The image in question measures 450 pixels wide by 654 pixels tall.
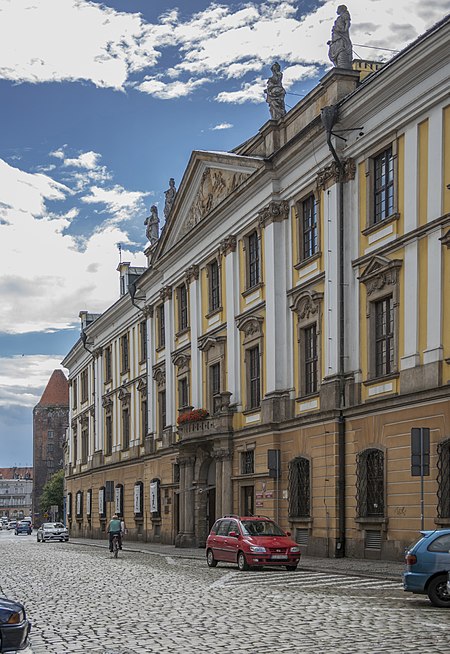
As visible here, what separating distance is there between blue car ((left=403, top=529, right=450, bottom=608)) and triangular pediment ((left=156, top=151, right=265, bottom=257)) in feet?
75.7

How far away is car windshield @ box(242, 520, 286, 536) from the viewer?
2844 cm

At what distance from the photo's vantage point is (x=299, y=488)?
35750mm

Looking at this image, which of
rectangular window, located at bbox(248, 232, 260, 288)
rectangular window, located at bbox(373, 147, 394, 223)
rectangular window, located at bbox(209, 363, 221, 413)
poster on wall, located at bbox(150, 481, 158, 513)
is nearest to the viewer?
rectangular window, located at bbox(373, 147, 394, 223)

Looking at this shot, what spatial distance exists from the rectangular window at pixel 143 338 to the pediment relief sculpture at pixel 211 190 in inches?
445

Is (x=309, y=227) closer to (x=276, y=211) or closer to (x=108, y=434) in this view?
(x=276, y=211)

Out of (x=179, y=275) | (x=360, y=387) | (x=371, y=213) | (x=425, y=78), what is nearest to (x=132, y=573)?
(x=360, y=387)

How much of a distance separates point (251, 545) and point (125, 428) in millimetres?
36019

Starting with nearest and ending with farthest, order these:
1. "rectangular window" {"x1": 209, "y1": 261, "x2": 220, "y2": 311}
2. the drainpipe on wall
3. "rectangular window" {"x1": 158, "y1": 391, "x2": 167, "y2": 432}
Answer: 1. the drainpipe on wall
2. "rectangular window" {"x1": 209, "y1": 261, "x2": 220, "y2": 311}
3. "rectangular window" {"x1": 158, "y1": 391, "x2": 167, "y2": 432}

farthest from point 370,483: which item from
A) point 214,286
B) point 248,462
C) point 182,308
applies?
point 182,308

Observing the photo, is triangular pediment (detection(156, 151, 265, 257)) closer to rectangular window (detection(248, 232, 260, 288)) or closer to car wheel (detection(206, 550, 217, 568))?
rectangular window (detection(248, 232, 260, 288))

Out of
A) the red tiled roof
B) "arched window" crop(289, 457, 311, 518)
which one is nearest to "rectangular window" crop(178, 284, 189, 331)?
"arched window" crop(289, 457, 311, 518)

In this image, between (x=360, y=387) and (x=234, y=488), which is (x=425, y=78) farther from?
(x=234, y=488)

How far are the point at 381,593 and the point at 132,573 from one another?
9.49m

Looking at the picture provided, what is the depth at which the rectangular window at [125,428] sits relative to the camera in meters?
62.3
